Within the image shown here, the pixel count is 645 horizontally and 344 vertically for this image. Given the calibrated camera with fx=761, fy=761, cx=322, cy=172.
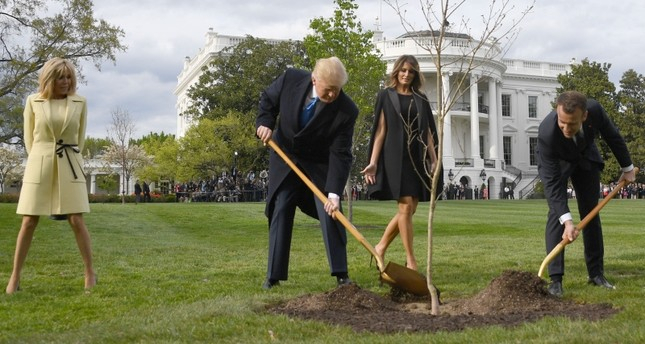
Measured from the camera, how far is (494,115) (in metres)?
66.9

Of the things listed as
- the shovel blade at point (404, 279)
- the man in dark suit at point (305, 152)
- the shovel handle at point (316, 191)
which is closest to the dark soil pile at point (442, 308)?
the shovel blade at point (404, 279)

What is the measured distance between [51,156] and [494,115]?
63334 mm

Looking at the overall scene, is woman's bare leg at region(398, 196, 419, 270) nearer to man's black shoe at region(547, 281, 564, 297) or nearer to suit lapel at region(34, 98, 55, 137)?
man's black shoe at region(547, 281, 564, 297)

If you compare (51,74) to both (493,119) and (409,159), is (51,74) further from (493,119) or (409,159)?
(493,119)

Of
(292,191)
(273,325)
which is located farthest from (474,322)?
(292,191)

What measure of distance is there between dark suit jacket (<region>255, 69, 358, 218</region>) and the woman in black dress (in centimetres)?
50

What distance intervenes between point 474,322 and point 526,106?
71.3 meters

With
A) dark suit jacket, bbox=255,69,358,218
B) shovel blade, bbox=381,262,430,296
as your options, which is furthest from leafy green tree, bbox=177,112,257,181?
shovel blade, bbox=381,262,430,296

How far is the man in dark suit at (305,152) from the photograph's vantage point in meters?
6.14

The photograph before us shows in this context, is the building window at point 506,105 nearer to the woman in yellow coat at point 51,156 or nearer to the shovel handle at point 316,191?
the shovel handle at point 316,191

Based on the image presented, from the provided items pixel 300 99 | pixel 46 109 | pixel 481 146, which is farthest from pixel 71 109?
pixel 481 146

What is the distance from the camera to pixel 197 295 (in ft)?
19.5

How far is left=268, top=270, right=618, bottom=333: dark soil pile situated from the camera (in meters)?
4.50

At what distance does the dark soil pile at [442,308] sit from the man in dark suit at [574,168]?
0.73m
